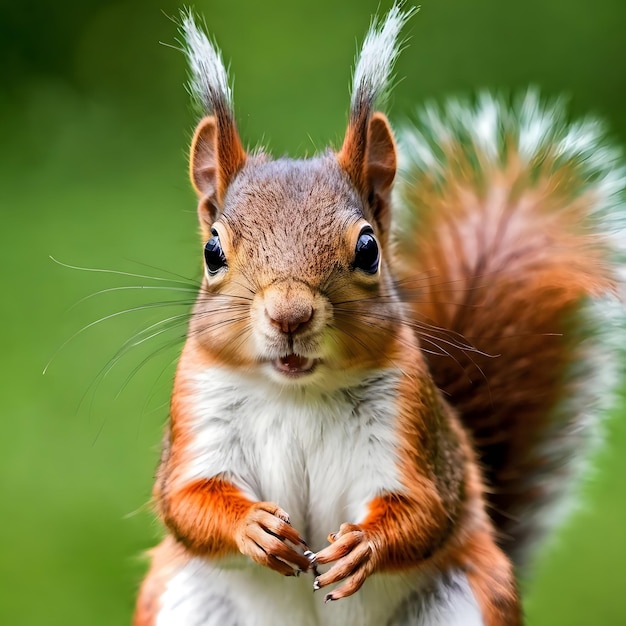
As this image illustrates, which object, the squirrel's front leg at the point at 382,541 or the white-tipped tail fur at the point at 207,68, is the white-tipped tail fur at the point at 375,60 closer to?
the white-tipped tail fur at the point at 207,68

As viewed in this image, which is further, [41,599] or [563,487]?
[41,599]

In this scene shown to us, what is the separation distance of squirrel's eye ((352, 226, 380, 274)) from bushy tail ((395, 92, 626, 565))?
310mm

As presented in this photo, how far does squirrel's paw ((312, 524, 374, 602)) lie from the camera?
953 mm

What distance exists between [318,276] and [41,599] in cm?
133

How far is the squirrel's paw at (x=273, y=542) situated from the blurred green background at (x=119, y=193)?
1101mm

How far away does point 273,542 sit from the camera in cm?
96

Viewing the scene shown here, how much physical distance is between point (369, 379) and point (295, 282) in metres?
0.16

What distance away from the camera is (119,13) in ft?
9.65

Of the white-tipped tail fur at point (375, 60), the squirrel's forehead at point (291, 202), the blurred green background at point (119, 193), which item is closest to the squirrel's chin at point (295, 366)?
the squirrel's forehead at point (291, 202)

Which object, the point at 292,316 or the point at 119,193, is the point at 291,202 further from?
the point at 119,193

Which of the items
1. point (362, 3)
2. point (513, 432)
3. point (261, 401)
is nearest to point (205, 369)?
point (261, 401)

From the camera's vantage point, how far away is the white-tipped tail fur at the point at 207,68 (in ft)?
3.54

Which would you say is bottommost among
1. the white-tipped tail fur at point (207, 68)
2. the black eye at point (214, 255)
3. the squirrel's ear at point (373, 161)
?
the black eye at point (214, 255)

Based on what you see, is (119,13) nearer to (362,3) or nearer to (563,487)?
(362,3)
